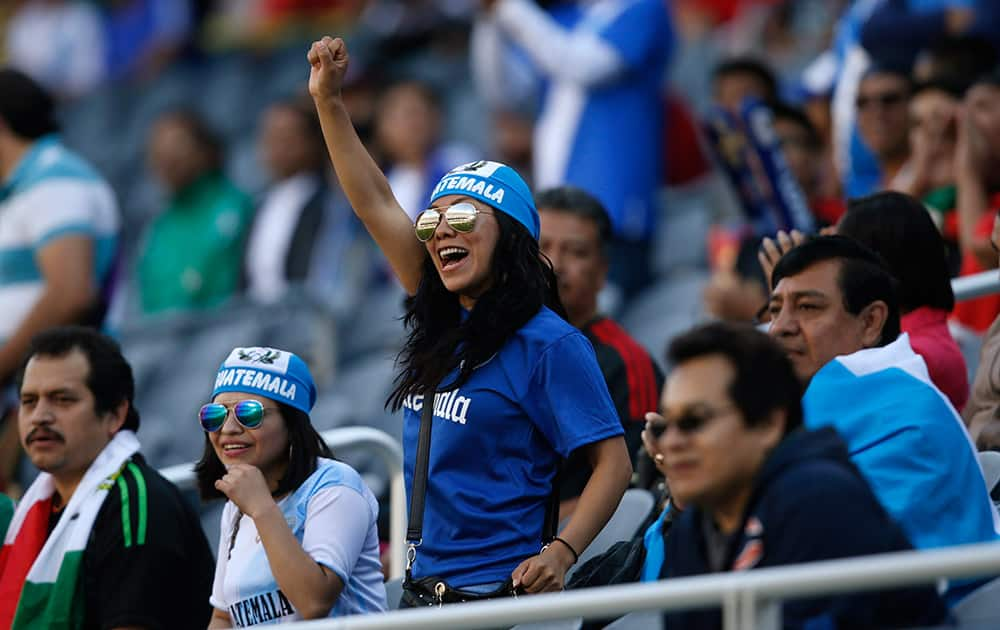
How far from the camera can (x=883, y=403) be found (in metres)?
4.07

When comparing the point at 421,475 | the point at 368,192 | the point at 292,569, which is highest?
the point at 368,192

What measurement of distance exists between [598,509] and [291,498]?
82 centimetres

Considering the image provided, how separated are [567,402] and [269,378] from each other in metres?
0.85

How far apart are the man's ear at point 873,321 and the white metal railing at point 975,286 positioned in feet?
4.48

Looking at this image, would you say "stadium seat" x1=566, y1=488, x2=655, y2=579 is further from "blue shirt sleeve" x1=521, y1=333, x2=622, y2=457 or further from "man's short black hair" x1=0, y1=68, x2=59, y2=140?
"man's short black hair" x1=0, y1=68, x2=59, y2=140

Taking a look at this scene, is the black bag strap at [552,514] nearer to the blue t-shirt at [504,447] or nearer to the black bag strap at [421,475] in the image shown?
the blue t-shirt at [504,447]

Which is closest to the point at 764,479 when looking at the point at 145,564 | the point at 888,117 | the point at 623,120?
the point at 145,564

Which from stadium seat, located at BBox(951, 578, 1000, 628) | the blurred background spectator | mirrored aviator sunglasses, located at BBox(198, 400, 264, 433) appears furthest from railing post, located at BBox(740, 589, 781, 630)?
the blurred background spectator

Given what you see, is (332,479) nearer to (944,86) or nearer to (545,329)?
(545,329)

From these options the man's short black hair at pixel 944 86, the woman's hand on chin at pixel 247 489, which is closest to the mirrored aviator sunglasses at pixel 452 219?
the woman's hand on chin at pixel 247 489

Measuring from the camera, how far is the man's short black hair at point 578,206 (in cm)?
576

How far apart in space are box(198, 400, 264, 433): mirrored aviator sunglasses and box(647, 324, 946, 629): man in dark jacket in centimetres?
136

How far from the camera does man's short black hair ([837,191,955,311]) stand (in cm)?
489

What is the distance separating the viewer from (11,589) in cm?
507
